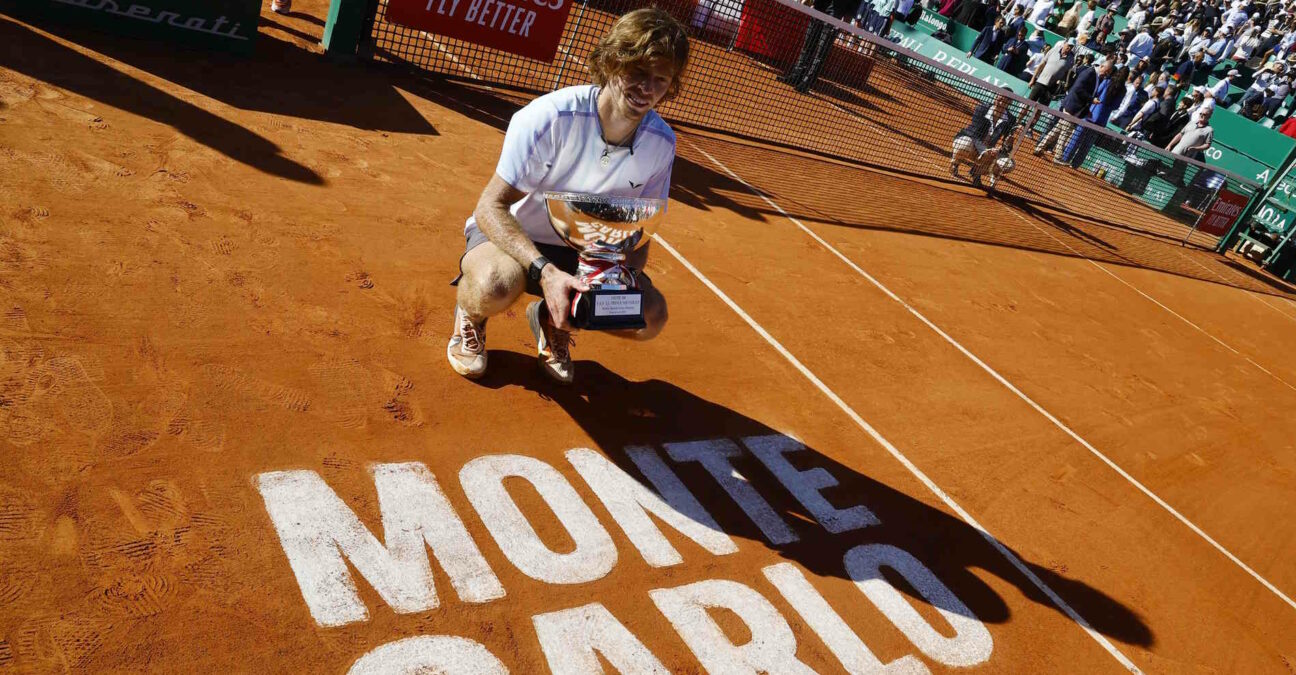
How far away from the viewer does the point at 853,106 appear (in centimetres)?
1798

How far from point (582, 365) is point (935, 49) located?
22.3 meters

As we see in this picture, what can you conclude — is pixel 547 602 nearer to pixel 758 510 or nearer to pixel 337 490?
pixel 337 490

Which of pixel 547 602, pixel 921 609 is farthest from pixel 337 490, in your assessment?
pixel 921 609

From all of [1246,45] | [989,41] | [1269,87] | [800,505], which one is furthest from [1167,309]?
[1246,45]

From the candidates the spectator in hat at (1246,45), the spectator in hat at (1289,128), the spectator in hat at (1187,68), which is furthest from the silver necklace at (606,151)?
the spectator in hat at (1246,45)

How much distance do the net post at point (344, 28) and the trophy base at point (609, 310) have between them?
6605 millimetres

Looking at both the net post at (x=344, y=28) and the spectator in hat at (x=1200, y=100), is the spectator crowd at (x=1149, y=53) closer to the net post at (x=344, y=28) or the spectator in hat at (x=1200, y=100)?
the spectator in hat at (x=1200, y=100)

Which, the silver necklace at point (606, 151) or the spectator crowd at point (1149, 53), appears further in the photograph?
the spectator crowd at point (1149, 53)

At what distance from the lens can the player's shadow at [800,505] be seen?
14.6 feet

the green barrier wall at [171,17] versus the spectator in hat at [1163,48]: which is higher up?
the spectator in hat at [1163,48]

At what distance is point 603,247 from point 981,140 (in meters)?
13.0

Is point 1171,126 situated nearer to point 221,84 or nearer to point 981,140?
point 981,140

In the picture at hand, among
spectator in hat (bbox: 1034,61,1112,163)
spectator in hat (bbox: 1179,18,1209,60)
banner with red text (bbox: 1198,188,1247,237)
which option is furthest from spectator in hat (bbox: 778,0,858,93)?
spectator in hat (bbox: 1179,18,1209,60)

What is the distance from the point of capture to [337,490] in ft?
12.0
